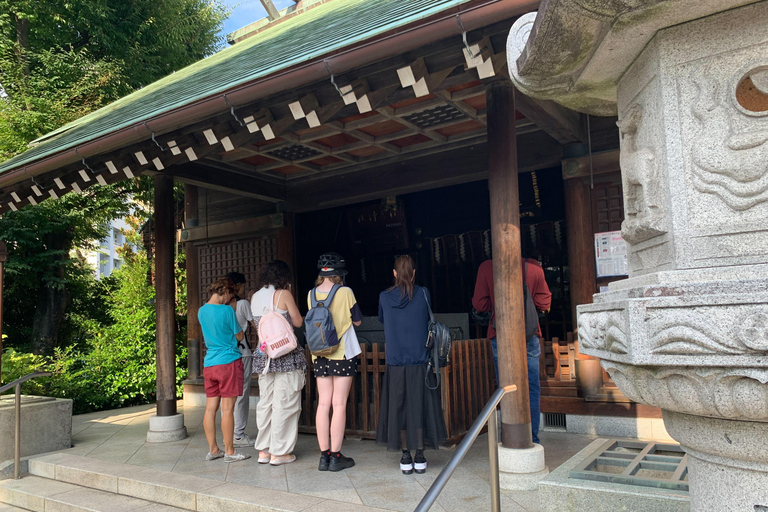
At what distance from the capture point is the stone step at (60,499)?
4.36m

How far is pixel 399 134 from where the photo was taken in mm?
6336

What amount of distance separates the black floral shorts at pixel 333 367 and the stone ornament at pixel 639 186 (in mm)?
2787

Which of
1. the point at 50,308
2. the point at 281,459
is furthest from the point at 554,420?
the point at 50,308

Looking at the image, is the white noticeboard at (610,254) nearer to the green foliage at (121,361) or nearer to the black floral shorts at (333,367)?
the black floral shorts at (333,367)

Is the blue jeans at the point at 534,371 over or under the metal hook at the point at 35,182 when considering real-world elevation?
under

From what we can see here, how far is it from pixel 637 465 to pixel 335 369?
2.35 metres

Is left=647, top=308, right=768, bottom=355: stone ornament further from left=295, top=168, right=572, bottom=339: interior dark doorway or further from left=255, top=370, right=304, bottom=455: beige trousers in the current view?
left=295, top=168, right=572, bottom=339: interior dark doorway

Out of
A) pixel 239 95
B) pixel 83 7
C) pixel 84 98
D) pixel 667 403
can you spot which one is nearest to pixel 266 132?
pixel 239 95

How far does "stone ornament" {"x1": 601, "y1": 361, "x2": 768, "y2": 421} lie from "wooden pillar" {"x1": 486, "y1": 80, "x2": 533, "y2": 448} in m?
2.20

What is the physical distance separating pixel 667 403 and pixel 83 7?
51.3ft

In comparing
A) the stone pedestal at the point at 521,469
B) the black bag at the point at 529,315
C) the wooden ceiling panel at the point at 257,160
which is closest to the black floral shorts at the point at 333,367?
the stone pedestal at the point at 521,469

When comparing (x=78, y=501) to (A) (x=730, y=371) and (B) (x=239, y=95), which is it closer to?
(B) (x=239, y=95)

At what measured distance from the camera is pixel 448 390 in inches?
197

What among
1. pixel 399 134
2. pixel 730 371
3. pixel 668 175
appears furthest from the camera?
pixel 399 134
